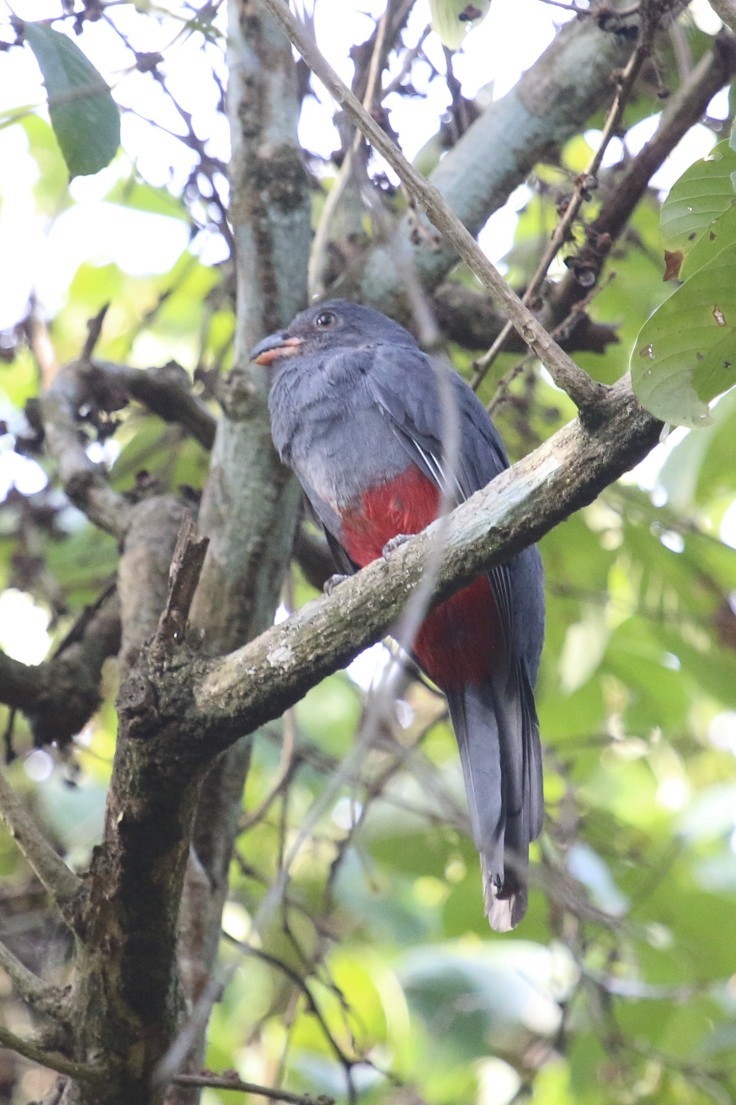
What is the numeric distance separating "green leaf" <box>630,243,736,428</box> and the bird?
1.39 metres

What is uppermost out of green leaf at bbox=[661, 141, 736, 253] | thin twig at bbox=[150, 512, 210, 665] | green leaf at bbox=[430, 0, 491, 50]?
green leaf at bbox=[430, 0, 491, 50]

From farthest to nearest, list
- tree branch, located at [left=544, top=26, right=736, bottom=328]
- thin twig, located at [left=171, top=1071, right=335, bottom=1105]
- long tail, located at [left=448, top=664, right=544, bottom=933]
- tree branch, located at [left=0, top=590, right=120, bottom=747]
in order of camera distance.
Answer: tree branch, located at [left=544, top=26, right=736, bottom=328] < tree branch, located at [left=0, top=590, right=120, bottom=747] < long tail, located at [left=448, top=664, right=544, bottom=933] < thin twig, located at [left=171, top=1071, right=335, bottom=1105]

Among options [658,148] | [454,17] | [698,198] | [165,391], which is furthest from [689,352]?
[165,391]

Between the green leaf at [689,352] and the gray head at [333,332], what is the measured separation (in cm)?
178

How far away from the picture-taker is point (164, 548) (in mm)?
3145

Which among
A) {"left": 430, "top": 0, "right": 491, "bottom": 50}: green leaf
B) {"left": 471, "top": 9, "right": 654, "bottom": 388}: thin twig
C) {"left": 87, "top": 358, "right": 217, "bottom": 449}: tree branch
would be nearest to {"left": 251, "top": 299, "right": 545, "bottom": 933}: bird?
{"left": 87, "top": 358, "right": 217, "bottom": 449}: tree branch

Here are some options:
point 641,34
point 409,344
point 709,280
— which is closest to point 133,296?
point 409,344

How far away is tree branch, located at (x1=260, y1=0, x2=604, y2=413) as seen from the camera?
169cm

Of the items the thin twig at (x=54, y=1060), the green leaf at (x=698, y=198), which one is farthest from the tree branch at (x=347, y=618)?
the thin twig at (x=54, y=1060)

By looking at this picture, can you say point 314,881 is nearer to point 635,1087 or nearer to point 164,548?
point 635,1087

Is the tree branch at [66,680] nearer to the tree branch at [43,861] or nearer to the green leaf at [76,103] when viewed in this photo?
the tree branch at [43,861]

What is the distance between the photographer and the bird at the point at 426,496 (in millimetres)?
3176

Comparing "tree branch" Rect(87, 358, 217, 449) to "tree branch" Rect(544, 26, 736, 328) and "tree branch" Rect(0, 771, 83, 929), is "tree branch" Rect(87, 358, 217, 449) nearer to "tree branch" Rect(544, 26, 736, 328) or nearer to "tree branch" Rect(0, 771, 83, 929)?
"tree branch" Rect(544, 26, 736, 328)

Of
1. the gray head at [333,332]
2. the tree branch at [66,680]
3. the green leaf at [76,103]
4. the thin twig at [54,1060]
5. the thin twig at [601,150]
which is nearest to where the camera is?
the thin twig at [54,1060]
